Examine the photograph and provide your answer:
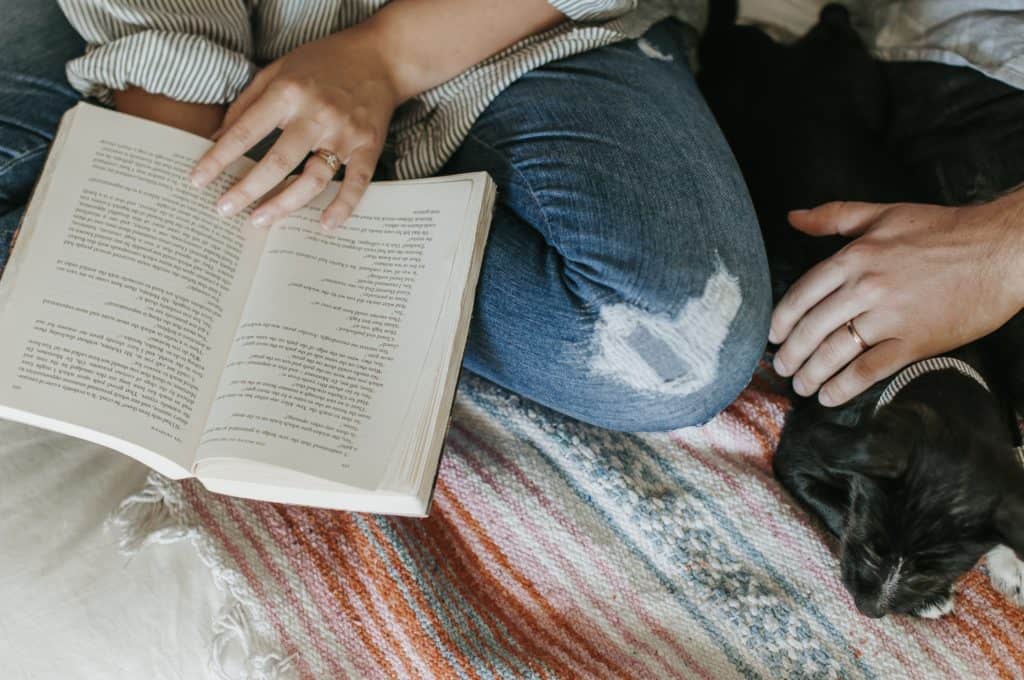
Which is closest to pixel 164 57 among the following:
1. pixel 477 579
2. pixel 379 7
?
pixel 379 7

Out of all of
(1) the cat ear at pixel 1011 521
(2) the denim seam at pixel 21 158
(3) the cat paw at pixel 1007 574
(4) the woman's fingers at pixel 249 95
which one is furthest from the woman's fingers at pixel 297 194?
(3) the cat paw at pixel 1007 574

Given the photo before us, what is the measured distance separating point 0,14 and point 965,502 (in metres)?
1.10

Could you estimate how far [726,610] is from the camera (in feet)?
2.57

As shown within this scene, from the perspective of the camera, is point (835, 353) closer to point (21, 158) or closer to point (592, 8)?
point (592, 8)

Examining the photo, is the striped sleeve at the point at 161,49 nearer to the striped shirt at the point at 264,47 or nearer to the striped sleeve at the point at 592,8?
the striped shirt at the point at 264,47

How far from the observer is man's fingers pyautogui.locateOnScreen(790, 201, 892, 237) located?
795 mm

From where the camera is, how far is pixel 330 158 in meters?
0.71

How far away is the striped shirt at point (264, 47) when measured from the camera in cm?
72

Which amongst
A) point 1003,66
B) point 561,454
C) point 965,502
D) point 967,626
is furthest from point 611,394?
point 1003,66

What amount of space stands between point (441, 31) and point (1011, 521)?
28.3 inches

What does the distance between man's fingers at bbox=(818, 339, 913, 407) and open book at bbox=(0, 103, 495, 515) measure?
15.1 inches

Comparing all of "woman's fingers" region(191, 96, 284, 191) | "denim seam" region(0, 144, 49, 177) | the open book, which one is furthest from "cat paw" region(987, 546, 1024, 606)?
"denim seam" region(0, 144, 49, 177)

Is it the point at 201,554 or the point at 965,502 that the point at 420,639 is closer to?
the point at 201,554

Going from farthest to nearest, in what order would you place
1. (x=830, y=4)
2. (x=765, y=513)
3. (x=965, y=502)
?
(x=830, y=4) → (x=765, y=513) → (x=965, y=502)
